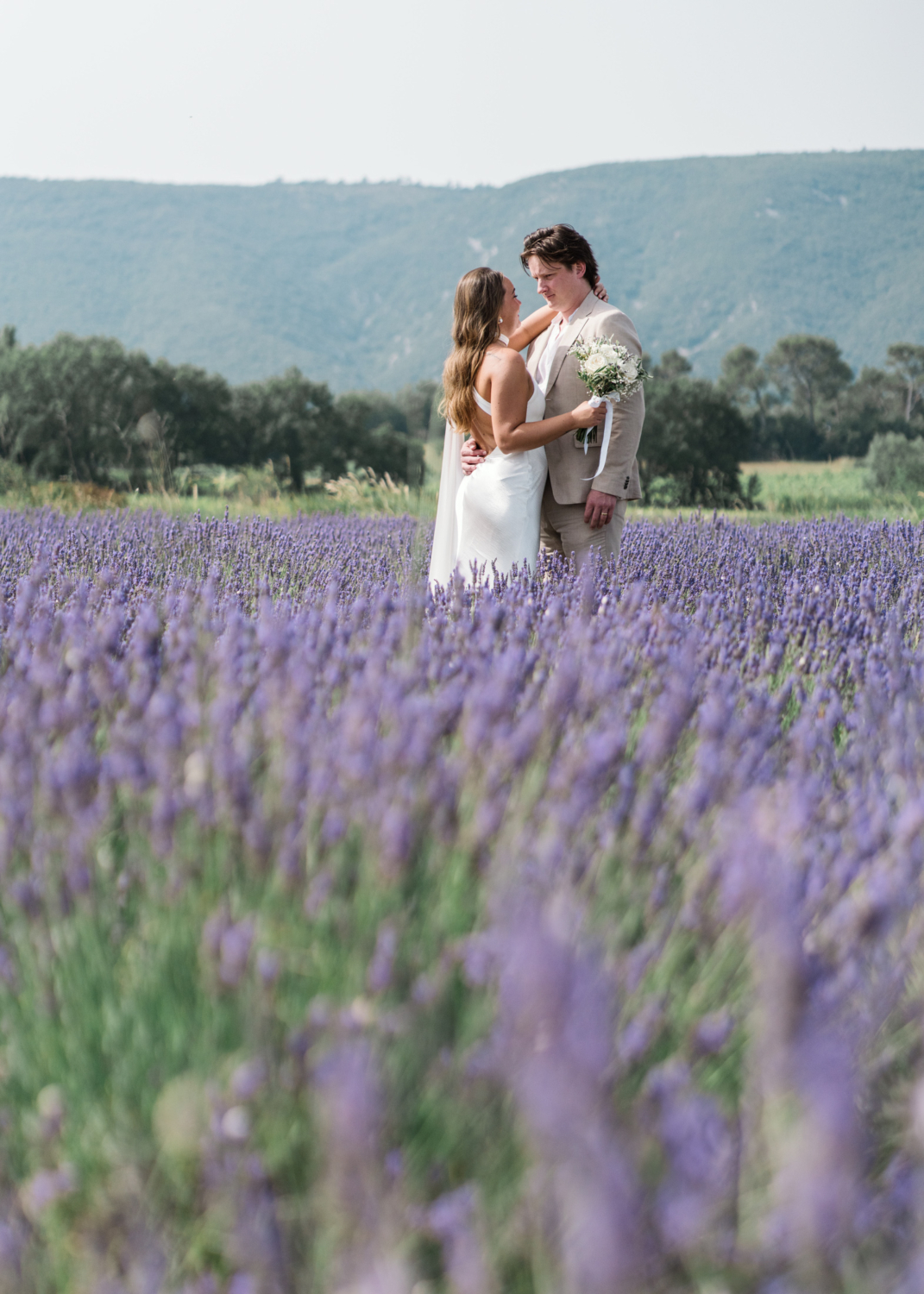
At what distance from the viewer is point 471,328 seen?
4.15m

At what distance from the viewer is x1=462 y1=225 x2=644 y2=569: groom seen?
4.17 metres

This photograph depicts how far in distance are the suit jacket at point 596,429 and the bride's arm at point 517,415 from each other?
157 mm

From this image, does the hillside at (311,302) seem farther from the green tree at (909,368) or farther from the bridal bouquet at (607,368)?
the bridal bouquet at (607,368)

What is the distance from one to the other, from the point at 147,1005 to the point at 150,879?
8.2 inches

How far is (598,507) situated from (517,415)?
1.79 ft

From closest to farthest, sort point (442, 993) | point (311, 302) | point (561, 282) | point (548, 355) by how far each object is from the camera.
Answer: point (442, 993), point (561, 282), point (548, 355), point (311, 302)

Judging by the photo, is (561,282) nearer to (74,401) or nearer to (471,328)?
(471,328)

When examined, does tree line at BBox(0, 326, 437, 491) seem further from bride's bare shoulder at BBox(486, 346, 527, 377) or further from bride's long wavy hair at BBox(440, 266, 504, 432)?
bride's bare shoulder at BBox(486, 346, 527, 377)

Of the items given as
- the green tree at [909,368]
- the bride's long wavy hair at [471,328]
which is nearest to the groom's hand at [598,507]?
the bride's long wavy hair at [471,328]

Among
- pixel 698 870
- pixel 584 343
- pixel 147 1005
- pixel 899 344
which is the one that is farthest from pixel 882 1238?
pixel 899 344

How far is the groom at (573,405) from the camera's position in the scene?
13.7 ft

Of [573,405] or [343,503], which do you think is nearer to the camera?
[573,405]

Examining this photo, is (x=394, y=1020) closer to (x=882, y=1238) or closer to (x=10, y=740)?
(x=882, y=1238)

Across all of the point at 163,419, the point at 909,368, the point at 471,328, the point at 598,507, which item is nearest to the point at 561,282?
the point at 471,328
